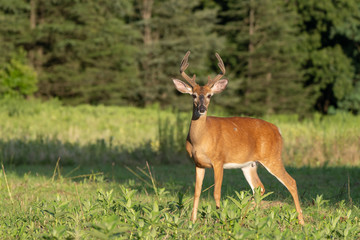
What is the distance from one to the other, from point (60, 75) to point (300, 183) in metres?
27.8

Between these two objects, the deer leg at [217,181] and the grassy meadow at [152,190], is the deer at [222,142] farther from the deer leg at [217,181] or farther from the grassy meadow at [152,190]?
the grassy meadow at [152,190]

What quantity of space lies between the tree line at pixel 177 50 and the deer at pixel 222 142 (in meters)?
27.9

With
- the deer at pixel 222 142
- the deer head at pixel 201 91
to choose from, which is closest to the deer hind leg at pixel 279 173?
the deer at pixel 222 142

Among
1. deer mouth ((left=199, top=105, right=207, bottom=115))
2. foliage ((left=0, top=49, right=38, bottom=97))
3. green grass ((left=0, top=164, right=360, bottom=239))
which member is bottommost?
foliage ((left=0, top=49, right=38, bottom=97))

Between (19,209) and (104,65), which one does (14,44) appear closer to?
(104,65)

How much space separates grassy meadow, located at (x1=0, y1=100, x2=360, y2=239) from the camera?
16.9ft

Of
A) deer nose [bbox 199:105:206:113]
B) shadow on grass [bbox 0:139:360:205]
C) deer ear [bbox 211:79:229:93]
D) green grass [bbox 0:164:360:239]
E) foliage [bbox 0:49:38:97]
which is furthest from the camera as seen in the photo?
foliage [bbox 0:49:38:97]

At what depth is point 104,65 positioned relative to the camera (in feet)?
123

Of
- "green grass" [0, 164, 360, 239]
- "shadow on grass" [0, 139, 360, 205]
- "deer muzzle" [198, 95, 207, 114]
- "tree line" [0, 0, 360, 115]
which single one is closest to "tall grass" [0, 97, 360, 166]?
"shadow on grass" [0, 139, 360, 205]

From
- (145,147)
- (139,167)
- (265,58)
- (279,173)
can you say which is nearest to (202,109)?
(279,173)

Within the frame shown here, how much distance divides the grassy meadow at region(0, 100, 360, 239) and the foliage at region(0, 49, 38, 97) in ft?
37.4

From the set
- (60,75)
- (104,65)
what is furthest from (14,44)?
(104,65)

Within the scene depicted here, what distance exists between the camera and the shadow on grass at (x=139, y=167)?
31.4 feet

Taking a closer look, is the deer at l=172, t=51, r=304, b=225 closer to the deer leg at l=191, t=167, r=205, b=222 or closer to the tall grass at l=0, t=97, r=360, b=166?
the deer leg at l=191, t=167, r=205, b=222
